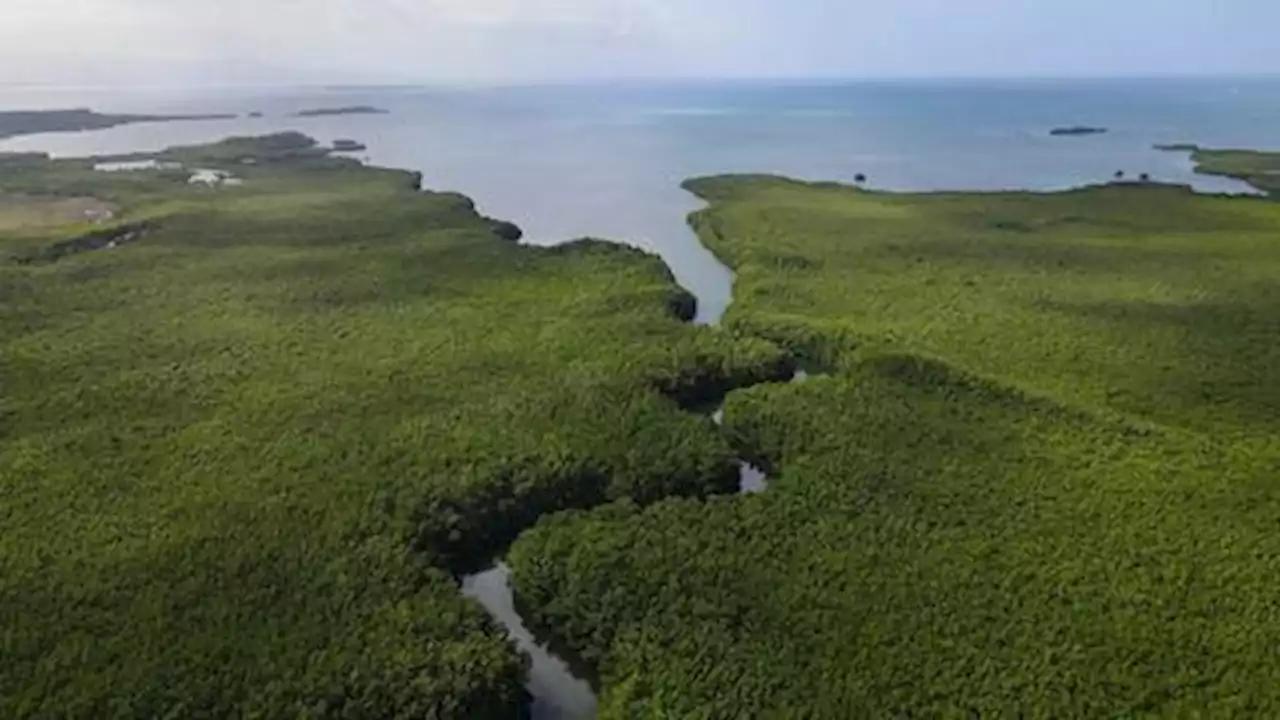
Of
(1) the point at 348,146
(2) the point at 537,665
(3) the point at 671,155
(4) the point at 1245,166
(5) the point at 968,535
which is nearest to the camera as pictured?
(2) the point at 537,665

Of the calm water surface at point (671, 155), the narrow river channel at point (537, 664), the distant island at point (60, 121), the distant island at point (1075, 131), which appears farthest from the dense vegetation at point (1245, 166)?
the distant island at point (60, 121)

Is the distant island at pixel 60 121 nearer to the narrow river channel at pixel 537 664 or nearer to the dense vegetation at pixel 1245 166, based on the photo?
the dense vegetation at pixel 1245 166

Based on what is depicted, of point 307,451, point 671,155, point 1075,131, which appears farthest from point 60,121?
point 307,451

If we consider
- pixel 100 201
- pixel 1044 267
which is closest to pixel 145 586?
pixel 1044 267

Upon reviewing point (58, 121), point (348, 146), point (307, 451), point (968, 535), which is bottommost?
point (968, 535)

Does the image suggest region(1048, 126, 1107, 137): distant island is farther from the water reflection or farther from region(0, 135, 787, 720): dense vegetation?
the water reflection

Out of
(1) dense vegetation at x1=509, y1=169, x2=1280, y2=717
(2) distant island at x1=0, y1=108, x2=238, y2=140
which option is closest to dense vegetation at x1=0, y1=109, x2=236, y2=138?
(2) distant island at x1=0, y1=108, x2=238, y2=140

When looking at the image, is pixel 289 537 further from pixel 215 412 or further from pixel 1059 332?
pixel 1059 332

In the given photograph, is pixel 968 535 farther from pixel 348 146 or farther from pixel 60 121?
pixel 60 121
